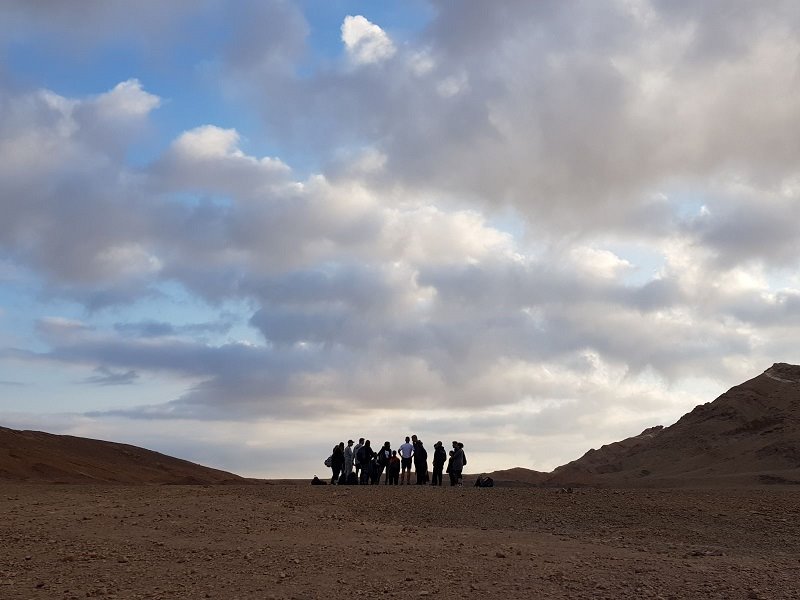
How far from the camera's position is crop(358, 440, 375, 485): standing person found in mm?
31531

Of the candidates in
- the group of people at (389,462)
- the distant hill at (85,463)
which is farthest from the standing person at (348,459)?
the distant hill at (85,463)

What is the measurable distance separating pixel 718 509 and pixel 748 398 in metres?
28.8

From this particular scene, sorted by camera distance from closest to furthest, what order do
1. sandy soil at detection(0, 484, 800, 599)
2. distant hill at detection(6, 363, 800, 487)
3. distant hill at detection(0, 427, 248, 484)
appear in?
sandy soil at detection(0, 484, 800, 599) < distant hill at detection(0, 427, 248, 484) < distant hill at detection(6, 363, 800, 487)

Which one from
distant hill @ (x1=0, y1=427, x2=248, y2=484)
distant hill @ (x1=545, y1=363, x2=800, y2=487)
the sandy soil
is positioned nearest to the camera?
the sandy soil

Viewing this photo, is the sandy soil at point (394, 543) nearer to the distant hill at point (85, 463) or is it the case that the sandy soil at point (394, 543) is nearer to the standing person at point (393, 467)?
the standing person at point (393, 467)

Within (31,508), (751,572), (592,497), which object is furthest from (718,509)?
(31,508)

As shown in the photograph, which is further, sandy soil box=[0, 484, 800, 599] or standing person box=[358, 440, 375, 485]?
standing person box=[358, 440, 375, 485]

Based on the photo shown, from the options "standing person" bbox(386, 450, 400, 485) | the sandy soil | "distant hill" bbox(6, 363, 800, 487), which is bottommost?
the sandy soil

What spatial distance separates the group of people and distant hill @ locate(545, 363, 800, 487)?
7828 millimetres

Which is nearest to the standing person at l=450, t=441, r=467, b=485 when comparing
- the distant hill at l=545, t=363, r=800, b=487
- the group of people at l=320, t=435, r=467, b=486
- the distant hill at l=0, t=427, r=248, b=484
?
the group of people at l=320, t=435, r=467, b=486

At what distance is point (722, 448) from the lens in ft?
144

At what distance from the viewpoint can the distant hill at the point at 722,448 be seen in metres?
38.4

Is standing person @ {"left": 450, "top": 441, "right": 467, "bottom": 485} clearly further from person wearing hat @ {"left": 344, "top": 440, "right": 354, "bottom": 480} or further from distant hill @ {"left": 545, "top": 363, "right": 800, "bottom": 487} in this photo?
distant hill @ {"left": 545, "top": 363, "right": 800, "bottom": 487}

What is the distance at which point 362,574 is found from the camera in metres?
15.0
